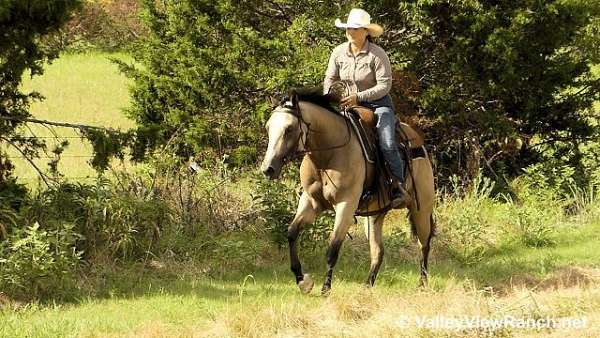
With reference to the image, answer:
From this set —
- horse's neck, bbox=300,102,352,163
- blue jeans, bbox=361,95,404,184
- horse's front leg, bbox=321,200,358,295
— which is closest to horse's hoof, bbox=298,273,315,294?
horse's front leg, bbox=321,200,358,295

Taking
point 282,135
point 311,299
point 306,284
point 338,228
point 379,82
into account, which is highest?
point 379,82

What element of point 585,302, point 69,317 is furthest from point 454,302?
point 69,317

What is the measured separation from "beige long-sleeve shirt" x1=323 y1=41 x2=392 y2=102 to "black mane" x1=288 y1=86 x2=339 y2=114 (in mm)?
218

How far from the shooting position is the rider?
9539mm

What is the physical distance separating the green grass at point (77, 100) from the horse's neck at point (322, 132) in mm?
9576

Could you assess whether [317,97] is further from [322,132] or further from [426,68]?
[426,68]

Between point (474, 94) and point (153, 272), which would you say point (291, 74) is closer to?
point (474, 94)

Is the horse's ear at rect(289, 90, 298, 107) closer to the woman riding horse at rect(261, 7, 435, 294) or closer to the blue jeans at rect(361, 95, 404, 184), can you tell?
the woman riding horse at rect(261, 7, 435, 294)

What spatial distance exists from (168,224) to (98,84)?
23792 millimetres

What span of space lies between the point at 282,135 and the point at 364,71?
166 cm

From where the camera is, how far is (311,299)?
9.04 metres

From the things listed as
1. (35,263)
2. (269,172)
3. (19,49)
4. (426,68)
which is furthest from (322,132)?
(426,68)

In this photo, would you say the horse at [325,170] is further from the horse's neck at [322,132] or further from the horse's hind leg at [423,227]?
the horse's hind leg at [423,227]

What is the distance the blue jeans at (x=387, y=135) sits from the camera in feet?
31.9
